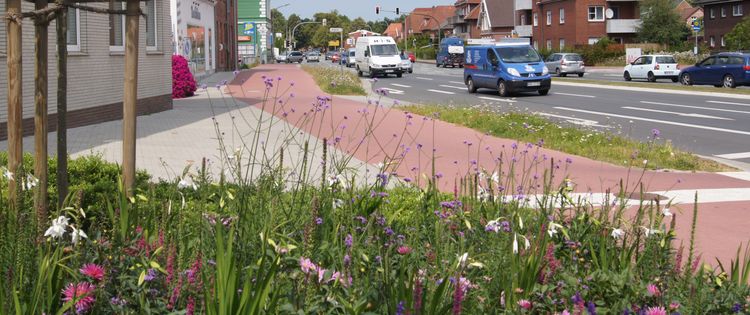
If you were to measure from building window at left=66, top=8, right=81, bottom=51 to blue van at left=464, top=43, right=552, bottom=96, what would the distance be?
17.1 meters

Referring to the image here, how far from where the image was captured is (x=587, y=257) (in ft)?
15.8

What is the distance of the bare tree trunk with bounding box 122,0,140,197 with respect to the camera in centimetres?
532

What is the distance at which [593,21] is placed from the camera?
7950 centimetres

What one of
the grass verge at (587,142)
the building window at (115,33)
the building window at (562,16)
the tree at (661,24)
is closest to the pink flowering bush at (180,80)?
the building window at (115,33)

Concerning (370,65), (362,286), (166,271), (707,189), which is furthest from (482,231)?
(370,65)

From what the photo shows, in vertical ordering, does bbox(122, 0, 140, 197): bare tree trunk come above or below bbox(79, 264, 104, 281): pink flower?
above

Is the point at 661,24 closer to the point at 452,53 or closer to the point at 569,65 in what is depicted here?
the point at 452,53

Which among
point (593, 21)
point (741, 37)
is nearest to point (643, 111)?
point (741, 37)

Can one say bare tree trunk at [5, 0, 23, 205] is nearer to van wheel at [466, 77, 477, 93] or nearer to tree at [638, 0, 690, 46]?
van wheel at [466, 77, 477, 93]

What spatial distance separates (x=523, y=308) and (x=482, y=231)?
4.53 ft

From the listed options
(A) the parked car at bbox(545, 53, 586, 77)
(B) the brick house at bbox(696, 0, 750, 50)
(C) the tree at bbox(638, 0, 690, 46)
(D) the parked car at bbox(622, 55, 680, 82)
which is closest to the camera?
(D) the parked car at bbox(622, 55, 680, 82)

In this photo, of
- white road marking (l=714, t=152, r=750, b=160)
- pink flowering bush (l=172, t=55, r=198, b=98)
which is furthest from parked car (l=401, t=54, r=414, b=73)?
white road marking (l=714, t=152, r=750, b=160)

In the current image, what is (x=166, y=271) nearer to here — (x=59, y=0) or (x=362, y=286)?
(x=362, y=286)

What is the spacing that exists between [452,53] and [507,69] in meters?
42.0
